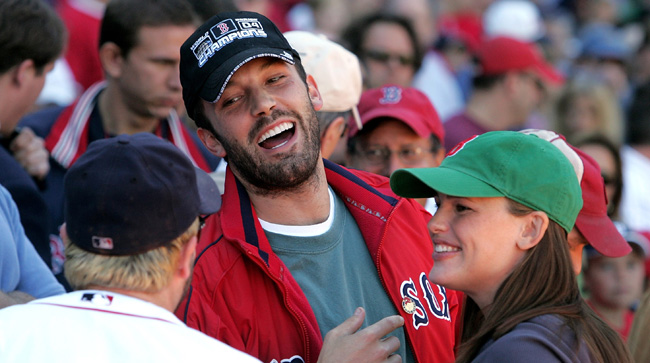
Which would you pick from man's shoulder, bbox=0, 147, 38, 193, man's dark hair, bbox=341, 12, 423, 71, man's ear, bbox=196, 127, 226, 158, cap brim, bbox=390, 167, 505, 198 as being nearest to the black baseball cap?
man's ear, bbox=196, 127, 226, 158

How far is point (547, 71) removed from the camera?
6.77m

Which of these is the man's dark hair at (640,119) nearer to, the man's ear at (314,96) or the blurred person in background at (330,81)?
the blurred person in background at (330,81)

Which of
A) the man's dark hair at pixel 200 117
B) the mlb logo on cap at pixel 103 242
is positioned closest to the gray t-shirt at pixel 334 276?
the man's dark hair at pixel 200 117

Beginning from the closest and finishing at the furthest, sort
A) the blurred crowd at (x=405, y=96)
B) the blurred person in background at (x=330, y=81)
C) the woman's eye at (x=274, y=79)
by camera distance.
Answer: the woman's eye at (x=274, y=79), the blurred person in background at (x=330, y=81), the blurred crowd at (x=405, y=96)

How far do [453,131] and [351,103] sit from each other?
2501 millimetres

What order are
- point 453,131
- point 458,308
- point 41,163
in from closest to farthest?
point 458,308
point 41,163
point 453,131

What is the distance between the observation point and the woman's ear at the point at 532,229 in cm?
227

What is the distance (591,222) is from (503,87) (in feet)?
11.7

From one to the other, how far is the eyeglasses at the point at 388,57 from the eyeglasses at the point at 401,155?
2.54 meters

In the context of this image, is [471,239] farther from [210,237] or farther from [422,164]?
[422,164]

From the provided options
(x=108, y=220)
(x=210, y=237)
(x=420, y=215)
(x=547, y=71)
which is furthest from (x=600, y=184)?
(x=547, y=71)

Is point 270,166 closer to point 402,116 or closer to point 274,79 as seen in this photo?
point 274,79

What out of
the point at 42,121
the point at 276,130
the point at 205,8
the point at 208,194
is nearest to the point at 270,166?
the point at 276,130

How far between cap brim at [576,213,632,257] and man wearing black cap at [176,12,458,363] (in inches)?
21.0
